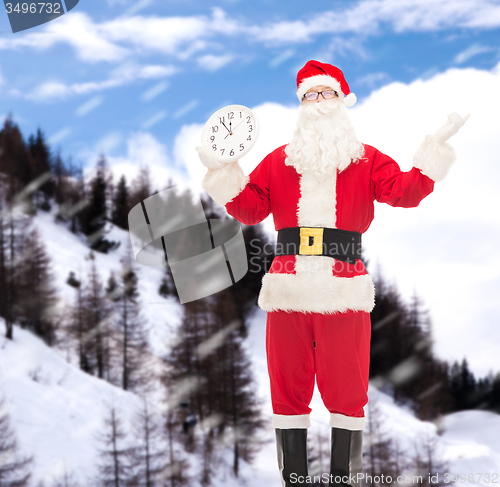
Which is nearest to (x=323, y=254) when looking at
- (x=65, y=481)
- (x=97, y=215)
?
(x=65, y=481)

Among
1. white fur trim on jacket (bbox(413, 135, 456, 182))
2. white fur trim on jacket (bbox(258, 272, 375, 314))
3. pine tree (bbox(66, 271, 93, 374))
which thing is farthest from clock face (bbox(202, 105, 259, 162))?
pine tree (bbox(66, 271, 93, 374))

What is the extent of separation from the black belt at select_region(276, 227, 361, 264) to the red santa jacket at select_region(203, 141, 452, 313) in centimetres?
3

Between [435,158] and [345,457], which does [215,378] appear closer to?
[345,457]

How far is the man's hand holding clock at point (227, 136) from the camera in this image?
2.63 metres

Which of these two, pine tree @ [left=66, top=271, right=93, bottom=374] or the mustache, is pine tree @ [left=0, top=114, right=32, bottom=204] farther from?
the mustache

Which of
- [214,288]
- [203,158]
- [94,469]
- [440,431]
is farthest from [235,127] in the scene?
[440,431]

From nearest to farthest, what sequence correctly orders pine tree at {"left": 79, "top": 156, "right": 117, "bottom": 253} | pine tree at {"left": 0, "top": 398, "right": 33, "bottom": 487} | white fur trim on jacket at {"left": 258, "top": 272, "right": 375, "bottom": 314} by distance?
white fur trim on jacket at {"left": 258, "top": 272, "right": 375, "bottom": 314}, pine tree at {"left": 0, "top": 398, "right": 33, "bottom": 487}, pine tree at {"left": 79, "top": 156, "right": 117, "bottom": 253}

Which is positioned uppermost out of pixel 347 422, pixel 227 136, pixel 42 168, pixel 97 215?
pixel 42 168

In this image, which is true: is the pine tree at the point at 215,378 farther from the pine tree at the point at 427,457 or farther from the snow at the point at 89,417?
the pine tree at the point at 427,457

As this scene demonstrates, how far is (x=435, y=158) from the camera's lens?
248 centimetres

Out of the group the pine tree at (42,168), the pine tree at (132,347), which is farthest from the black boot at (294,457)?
the pine tree at (42,168)

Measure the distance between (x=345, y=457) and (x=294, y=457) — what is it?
0.26m

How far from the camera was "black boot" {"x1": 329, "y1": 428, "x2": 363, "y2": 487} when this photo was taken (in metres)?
2.62

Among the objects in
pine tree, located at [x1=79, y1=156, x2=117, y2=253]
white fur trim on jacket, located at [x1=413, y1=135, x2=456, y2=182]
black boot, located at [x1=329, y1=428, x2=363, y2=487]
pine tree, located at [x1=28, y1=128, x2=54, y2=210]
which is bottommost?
black boot, located at [x1=329, y1=428, x2=363, y2=487]
